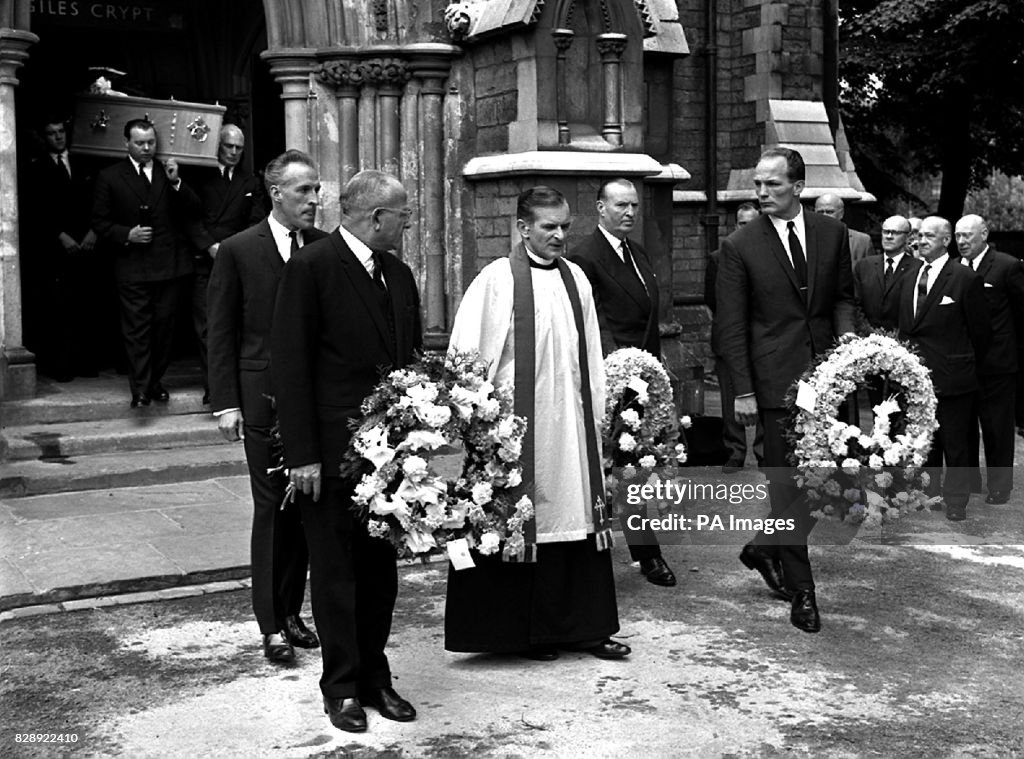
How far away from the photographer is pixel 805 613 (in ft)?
21.3

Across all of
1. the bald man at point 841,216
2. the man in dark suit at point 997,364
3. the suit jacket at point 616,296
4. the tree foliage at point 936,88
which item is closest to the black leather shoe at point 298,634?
the suit jacket at point 616,296

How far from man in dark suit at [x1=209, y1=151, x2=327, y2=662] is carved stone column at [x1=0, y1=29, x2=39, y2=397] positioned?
4.71 m

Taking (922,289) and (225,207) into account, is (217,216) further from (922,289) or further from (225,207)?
(922,289)

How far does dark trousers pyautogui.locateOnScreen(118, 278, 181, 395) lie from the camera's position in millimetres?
10281

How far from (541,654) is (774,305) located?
6.62 ft

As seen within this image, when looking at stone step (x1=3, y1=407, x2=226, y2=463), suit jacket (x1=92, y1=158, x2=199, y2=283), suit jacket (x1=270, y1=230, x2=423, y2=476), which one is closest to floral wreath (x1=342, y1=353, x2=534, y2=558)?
suit jacket (x1=270, y1=230, x2=423, y2=476)

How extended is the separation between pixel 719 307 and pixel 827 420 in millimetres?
759

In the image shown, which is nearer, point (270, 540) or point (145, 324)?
point (270, 540)

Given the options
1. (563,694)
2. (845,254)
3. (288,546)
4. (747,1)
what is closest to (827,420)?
(845,254)

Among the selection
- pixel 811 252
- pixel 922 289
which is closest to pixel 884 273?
pixel 922 289

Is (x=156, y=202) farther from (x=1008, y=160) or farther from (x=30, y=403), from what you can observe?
(x=1008, y=160)

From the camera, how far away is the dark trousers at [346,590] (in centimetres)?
511

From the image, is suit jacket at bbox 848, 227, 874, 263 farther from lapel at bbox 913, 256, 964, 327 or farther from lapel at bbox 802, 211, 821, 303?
lapel at bbox 802, 211, 821, 303

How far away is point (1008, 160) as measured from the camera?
28000 mm
